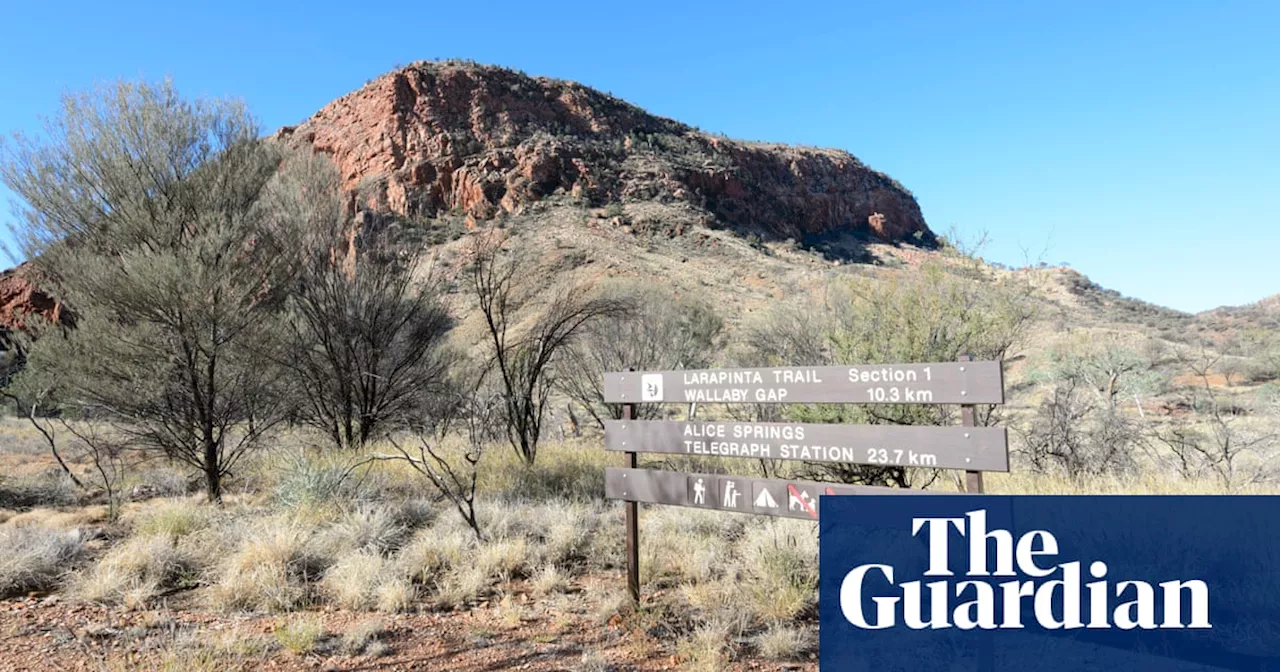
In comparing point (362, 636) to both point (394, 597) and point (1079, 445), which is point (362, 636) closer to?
point (394, 597)

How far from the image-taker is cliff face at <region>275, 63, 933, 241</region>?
5203cm

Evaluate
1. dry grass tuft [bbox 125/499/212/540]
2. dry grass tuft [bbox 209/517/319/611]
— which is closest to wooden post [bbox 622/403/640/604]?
dry grass tuft [bbox 209/517/319/611]

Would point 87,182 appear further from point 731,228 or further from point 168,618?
point 731,228

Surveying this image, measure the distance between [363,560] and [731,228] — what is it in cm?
5302

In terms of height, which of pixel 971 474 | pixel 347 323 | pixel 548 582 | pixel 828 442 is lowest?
pixel 548 582

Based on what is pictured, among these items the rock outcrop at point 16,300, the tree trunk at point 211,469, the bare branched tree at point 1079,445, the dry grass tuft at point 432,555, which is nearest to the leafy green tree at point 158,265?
the tree trunk at point 211,469

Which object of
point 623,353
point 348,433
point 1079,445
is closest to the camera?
point 1079,445

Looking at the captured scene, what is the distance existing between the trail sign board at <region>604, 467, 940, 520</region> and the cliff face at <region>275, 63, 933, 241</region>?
145ft

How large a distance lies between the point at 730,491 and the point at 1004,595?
1.53 metres

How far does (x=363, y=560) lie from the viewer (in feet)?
16.1

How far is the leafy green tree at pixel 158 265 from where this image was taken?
803cm

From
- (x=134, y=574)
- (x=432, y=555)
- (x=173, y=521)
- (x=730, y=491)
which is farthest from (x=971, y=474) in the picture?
(x=173, y=521)

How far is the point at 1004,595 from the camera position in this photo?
139 inches

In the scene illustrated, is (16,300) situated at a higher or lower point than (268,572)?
higher
